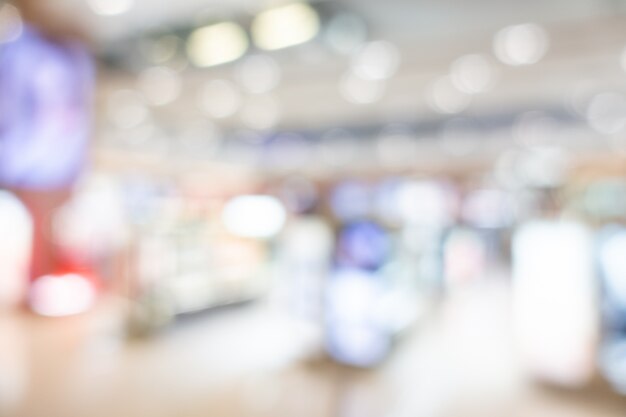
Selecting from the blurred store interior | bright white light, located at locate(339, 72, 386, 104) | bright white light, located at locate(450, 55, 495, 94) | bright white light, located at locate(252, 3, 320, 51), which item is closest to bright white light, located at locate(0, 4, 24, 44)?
→ the blurred store interior

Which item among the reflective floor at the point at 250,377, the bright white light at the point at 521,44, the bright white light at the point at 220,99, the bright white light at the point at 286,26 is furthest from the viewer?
the bright white light at the point at 220,99

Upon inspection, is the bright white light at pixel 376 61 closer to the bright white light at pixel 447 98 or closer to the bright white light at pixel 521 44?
the bright white light at pixel 447 98

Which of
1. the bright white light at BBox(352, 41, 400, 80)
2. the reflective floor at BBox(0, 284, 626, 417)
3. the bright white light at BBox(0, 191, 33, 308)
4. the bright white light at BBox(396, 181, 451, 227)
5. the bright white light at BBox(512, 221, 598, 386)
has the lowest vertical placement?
the reflective floor at BBox(0, 284, 626, 417)

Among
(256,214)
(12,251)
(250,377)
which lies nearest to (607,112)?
(256,214)

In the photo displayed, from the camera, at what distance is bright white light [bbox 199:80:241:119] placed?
8.80 meters

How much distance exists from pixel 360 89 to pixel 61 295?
627 cm

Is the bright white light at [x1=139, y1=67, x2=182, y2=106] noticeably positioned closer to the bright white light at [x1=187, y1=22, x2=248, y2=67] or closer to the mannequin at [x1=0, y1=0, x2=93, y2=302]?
the bright white light at [x1=187, y1=22, x2=248, y2=67]

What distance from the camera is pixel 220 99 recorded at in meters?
10.1

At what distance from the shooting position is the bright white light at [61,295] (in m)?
6.67

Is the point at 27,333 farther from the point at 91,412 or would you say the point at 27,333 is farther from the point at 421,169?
the point at 421,169

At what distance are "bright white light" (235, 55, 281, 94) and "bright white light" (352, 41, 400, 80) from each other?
127 centimetres

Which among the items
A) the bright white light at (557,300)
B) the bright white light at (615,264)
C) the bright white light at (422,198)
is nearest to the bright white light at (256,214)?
the bright white light at (422,198)

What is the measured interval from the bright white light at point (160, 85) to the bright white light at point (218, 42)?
160 cm

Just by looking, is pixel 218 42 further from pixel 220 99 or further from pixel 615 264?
pixel 615 264
